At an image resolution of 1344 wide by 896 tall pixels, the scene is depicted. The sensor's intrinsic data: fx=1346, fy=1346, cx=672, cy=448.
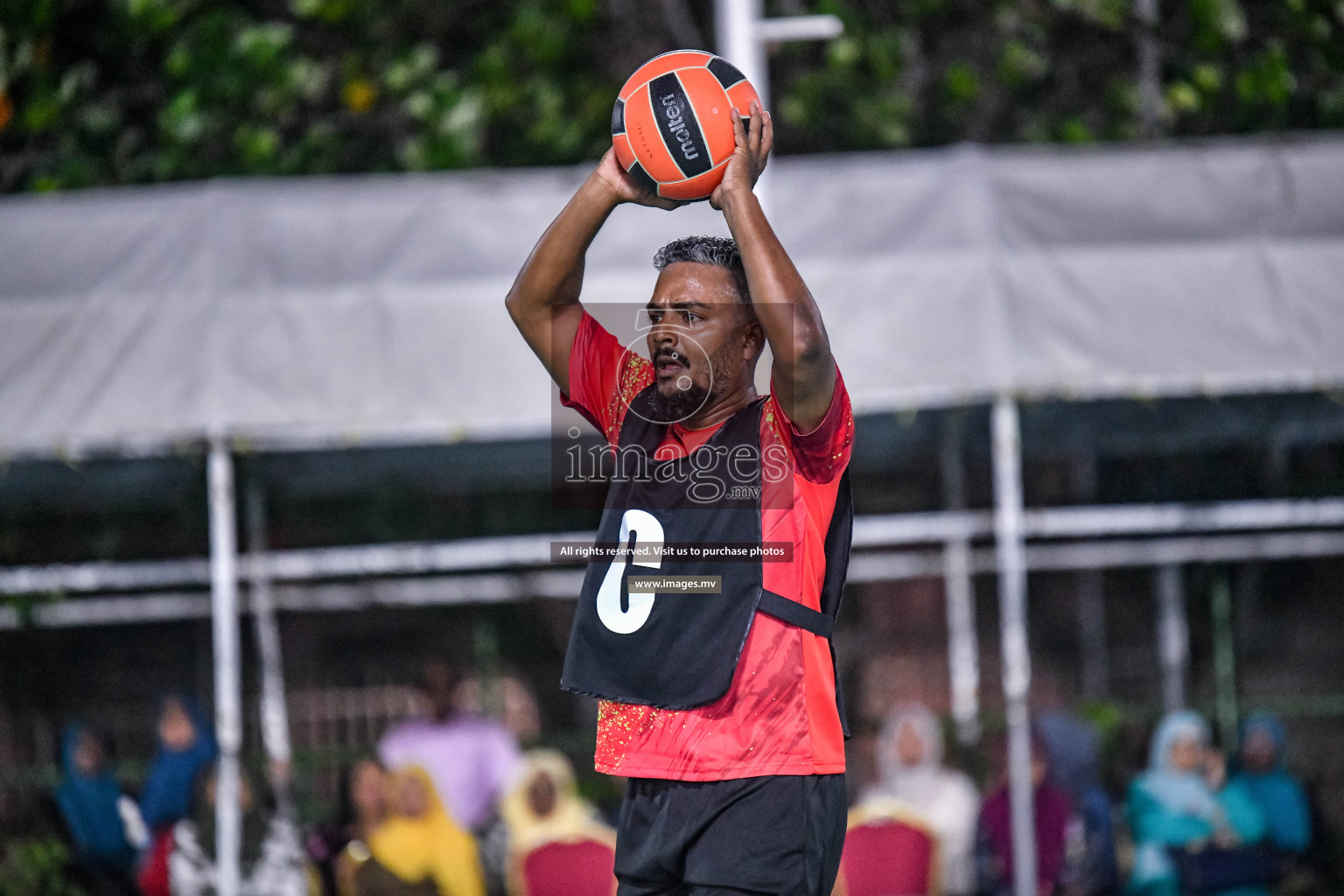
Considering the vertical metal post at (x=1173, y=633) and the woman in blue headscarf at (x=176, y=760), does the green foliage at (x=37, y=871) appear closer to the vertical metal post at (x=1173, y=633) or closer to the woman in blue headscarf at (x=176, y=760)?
the woman in blue headscarf at (x=176, y=760)

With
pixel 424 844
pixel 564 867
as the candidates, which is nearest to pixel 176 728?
pixel 424 844

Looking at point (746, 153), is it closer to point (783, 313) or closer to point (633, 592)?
point (783, 313)

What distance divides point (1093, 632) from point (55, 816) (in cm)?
672

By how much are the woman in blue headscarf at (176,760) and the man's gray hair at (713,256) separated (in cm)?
469

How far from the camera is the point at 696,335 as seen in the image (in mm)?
2742

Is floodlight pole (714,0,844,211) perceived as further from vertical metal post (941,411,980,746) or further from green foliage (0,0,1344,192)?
green foliage (0,0,1344,192)

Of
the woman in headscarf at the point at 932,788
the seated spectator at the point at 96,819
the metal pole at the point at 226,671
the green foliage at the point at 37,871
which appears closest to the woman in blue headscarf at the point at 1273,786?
the woman in headscarf at the point at 932,788

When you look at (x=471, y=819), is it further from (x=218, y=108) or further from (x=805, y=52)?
(x=805, y=52)

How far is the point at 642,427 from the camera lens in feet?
9.58

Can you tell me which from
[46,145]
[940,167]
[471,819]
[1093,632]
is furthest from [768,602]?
[46,145]

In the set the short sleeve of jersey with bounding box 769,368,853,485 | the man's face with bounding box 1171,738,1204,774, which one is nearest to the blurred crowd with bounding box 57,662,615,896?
the man's face with bounding box 1171,738,1204,774

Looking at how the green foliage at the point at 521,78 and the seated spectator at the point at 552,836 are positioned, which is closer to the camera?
the seated spectator at the point at 552,836

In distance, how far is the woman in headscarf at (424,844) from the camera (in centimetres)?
615

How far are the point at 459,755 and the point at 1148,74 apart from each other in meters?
7.42
